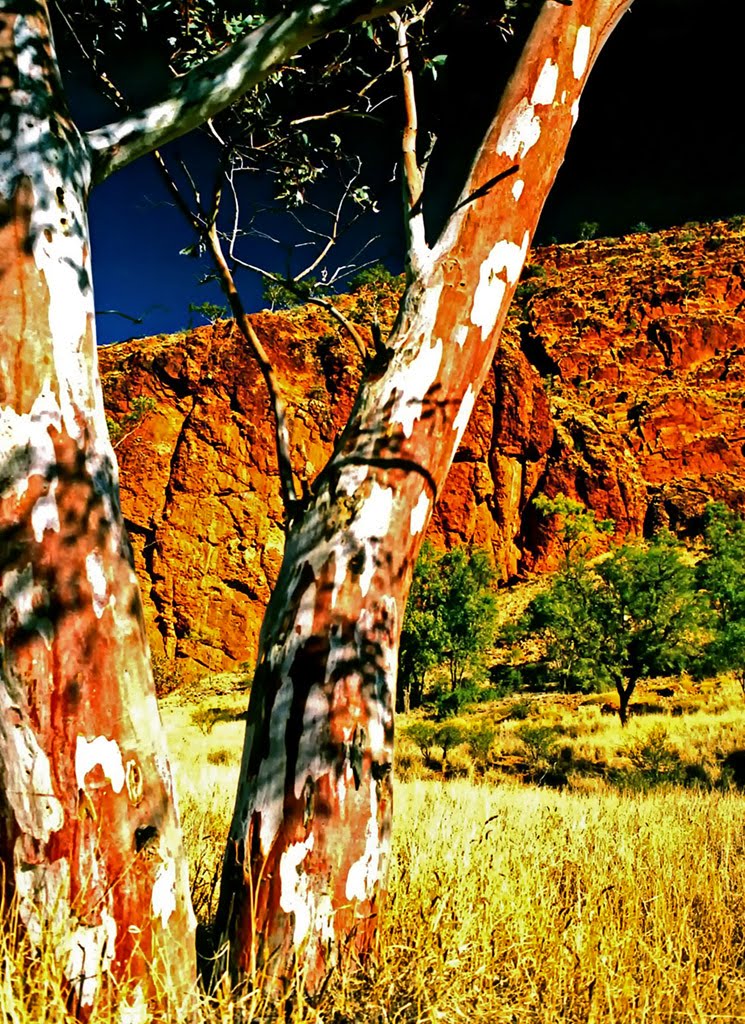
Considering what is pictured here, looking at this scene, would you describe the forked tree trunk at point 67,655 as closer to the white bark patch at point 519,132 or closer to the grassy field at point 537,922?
the grassy field at point 537,922

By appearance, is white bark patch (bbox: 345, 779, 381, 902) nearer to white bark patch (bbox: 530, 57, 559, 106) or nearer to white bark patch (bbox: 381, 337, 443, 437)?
white bark patch (bbox: 381, 337, 443, 437)

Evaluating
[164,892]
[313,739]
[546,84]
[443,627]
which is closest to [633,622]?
[443,627]

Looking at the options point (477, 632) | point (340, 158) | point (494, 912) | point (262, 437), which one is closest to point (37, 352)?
point (494, 912)

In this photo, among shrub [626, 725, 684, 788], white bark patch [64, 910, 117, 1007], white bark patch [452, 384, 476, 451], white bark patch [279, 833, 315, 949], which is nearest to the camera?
white bark patch [64, 910, 117, 1007]

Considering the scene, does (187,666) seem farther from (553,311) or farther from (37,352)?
(553,311)

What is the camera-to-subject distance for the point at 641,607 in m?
23.3

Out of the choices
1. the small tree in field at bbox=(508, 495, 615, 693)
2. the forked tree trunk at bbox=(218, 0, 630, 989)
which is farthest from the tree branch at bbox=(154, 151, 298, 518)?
the small tree in field at bbox=(508, 495, 615, 693)

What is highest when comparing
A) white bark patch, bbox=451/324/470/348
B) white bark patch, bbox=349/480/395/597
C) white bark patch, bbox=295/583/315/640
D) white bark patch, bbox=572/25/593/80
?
white bark patch, bbox=572/25/593/80

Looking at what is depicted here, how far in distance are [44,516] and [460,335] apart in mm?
1126

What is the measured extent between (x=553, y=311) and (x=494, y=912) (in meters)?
60.7

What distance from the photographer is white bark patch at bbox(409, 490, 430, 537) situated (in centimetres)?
185

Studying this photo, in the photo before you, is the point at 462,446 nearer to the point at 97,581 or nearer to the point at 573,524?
the point at 573,524

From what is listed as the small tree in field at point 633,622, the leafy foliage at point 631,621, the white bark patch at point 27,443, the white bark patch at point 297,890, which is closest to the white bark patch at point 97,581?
the white bark patch at point 27,443

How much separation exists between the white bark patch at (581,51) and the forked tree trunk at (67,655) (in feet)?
4.87
